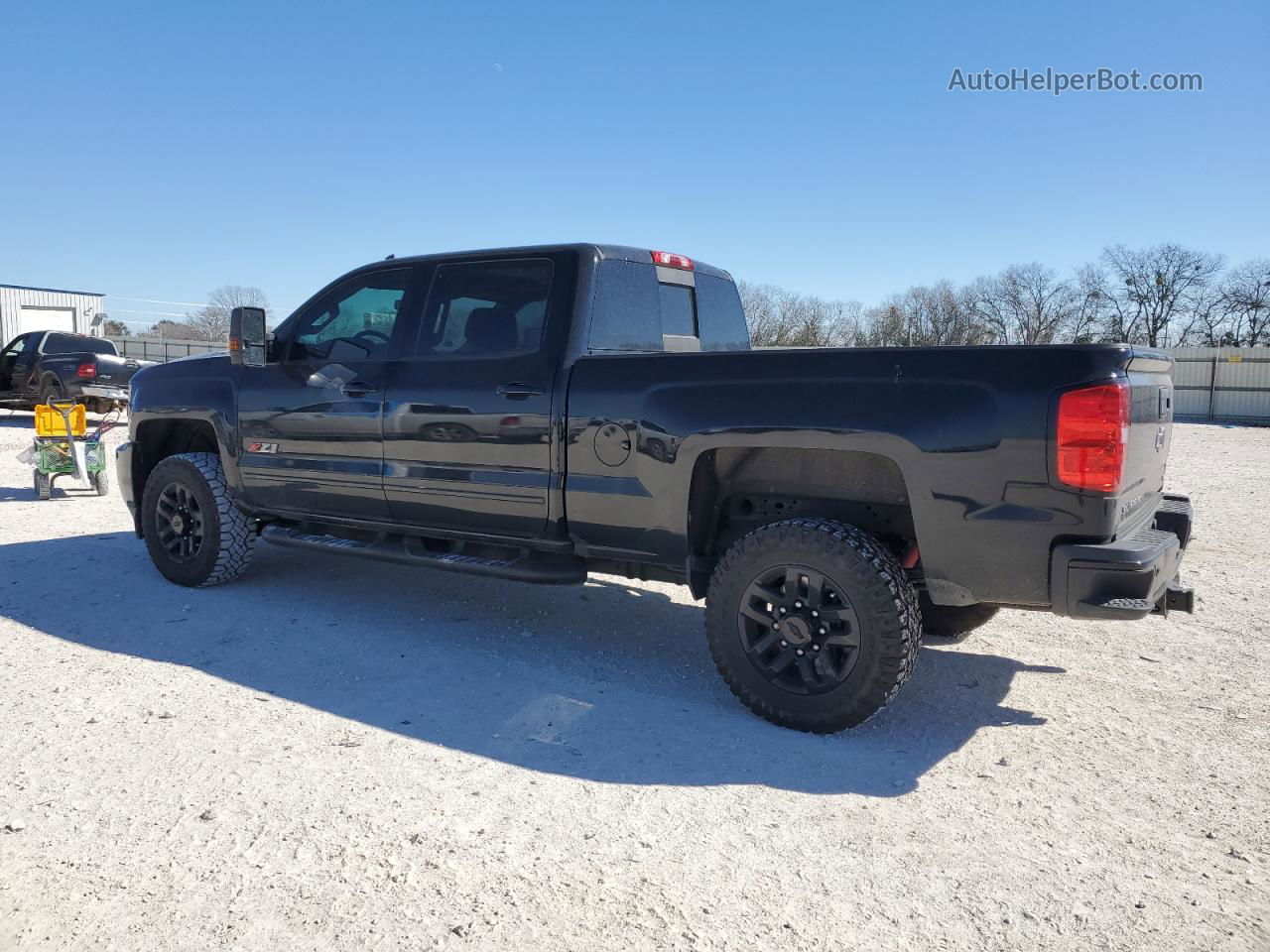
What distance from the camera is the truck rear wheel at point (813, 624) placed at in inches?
143

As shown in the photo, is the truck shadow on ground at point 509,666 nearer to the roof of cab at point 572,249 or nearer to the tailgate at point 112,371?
the roof of cab at point 572,249

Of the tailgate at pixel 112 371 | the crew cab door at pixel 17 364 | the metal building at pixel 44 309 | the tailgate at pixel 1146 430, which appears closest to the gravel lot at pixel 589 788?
the tailgate at pixel 1146 430

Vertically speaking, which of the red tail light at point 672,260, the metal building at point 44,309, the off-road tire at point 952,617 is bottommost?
the off-road tire at point 952,617

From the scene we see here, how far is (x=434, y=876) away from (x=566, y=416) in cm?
219

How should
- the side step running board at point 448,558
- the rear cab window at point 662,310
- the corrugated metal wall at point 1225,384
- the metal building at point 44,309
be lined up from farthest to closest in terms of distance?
1. the metal building at point 44,309
2. the corrugated metal wall at point 1225,384
3. the rear cab window at point 662,310
4. the side step running board at point 448,558

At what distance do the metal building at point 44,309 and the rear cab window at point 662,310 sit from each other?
36.9m

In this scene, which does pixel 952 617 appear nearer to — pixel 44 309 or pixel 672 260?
pixel 672 260

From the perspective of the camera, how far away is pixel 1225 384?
27.4 metres

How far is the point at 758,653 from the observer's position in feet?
12.7

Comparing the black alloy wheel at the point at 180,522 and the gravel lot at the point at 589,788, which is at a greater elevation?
the black alloy wheel at the point at 180,522

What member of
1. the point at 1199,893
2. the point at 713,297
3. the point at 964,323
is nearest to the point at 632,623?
the point at 713,297

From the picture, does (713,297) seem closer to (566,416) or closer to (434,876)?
(566,416)

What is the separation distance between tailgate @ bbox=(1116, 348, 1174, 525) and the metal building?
3940 cm

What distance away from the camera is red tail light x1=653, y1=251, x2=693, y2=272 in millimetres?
5176
